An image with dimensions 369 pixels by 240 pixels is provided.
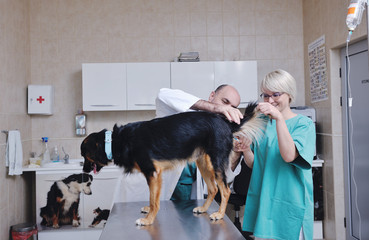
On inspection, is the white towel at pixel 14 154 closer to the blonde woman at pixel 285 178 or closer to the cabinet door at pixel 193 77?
the cabinet door at pixel 193 77

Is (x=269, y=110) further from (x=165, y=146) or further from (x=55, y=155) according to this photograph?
(x=55, y=155)

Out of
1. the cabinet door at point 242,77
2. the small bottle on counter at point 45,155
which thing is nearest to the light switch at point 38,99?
the small bottle on counter at point 45,155

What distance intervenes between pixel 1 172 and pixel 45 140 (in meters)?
0.85

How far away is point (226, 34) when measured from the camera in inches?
172

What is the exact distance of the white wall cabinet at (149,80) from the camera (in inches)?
153

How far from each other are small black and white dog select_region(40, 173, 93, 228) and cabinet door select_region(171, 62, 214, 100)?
141 cm

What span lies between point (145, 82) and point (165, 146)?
256 cm

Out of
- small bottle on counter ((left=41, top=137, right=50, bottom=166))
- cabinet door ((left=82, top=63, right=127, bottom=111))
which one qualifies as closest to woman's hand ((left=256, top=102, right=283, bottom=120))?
cabinet door ((left=82, top=63, right=127, bottom=111))

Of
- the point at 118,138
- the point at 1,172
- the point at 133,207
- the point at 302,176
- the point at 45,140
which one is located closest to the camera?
the point at 118,138

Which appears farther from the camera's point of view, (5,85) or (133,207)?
(5,85)

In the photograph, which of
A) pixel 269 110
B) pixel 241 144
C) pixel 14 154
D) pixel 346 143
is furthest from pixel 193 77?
Answer: pixel 269 110

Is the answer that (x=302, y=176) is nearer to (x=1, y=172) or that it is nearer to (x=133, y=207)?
(x=133, y=207)

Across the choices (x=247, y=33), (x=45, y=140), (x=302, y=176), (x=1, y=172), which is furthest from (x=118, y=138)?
(x=247, y=33)

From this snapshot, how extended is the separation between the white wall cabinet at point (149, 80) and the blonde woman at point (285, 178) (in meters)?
2.33
